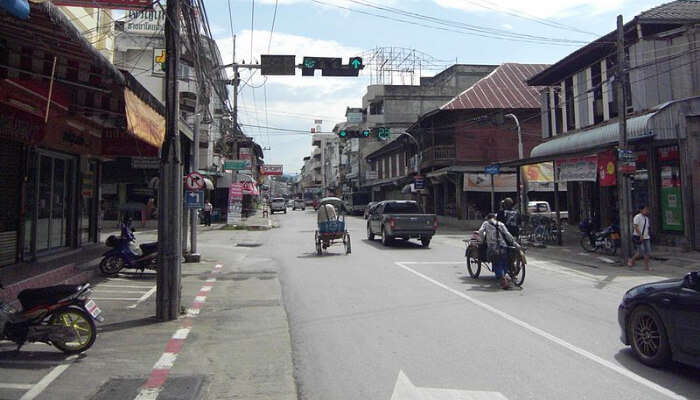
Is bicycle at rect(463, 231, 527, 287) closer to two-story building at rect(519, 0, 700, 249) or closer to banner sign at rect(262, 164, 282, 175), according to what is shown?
two-story building at rect(519, 0, 700, 249)

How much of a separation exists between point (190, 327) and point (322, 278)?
484cm

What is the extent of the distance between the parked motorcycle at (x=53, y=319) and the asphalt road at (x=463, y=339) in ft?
8.40

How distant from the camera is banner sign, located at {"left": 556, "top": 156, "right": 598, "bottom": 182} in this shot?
Result: 18195mm

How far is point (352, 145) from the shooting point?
260ft

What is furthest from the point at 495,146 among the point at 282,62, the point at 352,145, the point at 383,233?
the point at 352,145

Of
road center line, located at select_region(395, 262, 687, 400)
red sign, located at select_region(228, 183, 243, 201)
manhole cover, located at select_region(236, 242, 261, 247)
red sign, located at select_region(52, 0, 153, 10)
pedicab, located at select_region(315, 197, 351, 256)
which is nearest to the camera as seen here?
road center line, located at select_region(395, 262, 687, 400)

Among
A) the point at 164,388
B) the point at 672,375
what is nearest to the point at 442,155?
the point at 672,375

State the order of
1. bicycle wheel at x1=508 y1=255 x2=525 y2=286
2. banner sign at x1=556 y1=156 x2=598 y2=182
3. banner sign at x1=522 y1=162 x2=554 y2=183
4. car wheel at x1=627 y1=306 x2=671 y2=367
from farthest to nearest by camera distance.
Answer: banner sign at x1=522 y1=162 x2=554 y2=183, banner sign at x1=556 y1=156 x2=598 y2=182, bicycle wheel at x1=508 y1=255 x2=525 y2=286, car wheel at x1=627 y1=306 x2=671 y2=367

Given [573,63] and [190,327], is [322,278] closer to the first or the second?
[190,327]

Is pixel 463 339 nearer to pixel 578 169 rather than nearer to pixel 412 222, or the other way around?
pixel 412 222

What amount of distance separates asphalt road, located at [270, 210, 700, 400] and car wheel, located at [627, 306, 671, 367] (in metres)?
0.13

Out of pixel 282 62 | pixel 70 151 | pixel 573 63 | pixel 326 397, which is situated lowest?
pixel 326 397

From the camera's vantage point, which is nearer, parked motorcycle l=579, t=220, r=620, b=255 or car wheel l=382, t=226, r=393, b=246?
parked motorcycle l=579, t=220, r=620, b=255

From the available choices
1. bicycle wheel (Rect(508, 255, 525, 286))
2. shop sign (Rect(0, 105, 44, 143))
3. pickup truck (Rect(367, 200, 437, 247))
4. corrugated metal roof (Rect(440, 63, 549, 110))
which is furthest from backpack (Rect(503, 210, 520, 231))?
corrugated metal roof (Rect(440, 63, 549, 110))
